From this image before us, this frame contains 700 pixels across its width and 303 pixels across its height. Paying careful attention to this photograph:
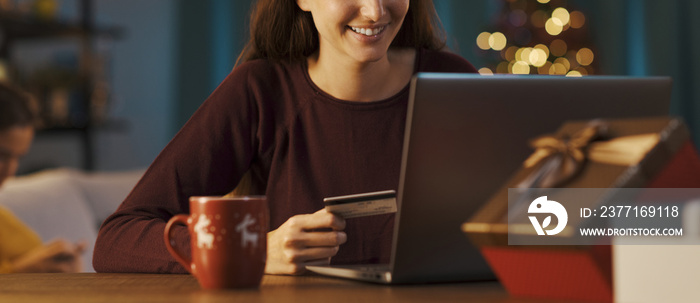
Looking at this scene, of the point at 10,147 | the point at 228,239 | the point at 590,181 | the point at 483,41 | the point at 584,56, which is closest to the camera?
the point at 590,181

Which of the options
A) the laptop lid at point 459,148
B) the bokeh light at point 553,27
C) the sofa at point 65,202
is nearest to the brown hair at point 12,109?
the sofa at point 65,202

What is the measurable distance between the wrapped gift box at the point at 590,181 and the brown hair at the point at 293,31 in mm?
796

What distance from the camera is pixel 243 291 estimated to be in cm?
83

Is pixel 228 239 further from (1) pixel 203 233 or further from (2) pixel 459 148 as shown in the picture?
(2) pixel 459 148

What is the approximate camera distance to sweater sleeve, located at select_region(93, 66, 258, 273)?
111 cm

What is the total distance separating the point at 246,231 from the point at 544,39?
Result: 312 centimetres

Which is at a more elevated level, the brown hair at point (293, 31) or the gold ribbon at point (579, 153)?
the brown hair at point (293, 31)

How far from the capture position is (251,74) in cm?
143

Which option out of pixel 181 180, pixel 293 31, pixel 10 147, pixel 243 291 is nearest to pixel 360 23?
pixel 293 31

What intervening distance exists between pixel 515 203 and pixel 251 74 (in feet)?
2.70

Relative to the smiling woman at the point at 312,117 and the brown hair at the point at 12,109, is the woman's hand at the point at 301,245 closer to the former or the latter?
the smiling woman at the point at 312,117

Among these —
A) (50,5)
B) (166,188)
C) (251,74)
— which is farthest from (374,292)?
(50,5)

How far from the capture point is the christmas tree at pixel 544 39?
3.69 m

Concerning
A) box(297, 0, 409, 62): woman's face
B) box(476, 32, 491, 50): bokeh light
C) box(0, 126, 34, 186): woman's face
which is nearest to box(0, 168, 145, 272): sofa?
box(0, 126, 34, 186): woman's face
